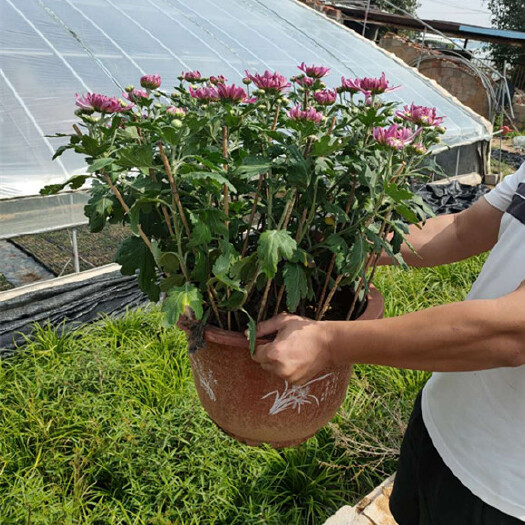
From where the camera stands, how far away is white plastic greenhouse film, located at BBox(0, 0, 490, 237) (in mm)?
3066

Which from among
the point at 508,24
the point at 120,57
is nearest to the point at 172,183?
the point at 120,57

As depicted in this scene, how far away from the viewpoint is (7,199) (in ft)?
9.27

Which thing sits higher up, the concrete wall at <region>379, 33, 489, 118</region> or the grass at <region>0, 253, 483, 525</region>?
the grass at <region>0, 253, 483, 525</region>

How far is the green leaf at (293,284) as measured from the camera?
38.1 inches

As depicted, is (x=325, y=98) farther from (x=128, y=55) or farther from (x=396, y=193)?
(x=128, y=55)

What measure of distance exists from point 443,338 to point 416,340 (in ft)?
0.15

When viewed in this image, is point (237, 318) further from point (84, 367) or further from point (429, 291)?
point (429, 291)

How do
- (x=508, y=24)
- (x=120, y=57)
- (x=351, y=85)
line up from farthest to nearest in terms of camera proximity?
(x=508, y=24) → (x=120, y=57) → (x=351, y=85)

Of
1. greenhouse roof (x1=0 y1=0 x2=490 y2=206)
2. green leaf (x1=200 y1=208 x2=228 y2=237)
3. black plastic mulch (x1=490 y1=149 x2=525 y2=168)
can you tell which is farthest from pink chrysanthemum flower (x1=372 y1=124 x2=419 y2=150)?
black plastic mulch (x1=490 y1=149 x2=525 y2=168)

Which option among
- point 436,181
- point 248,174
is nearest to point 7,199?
point 248,174

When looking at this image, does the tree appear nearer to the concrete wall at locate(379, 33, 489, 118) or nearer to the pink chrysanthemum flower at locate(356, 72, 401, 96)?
the concrete wall at locate(379, 33, 489, 118)

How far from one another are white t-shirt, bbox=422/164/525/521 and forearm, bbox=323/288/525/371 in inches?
7.9

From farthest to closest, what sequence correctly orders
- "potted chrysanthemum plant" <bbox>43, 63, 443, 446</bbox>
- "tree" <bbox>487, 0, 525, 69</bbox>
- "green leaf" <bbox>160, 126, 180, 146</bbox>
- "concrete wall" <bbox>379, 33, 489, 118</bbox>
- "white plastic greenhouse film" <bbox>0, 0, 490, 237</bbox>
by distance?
"tree" <bbox>487, 0, 525, 69</bbox> < "concrete wall" <bbox>379, 33, 489, 118</bbox> < "white plastic greenhouse film" <bbox>0, 0, 490, 237</bbox> < "potted chrysanthemum plant" <bbox>43, 63, 443, 446</bbox> < "green leaf" <bbox>160, 126, 180, 146</bbox>

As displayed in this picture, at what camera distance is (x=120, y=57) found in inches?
160
